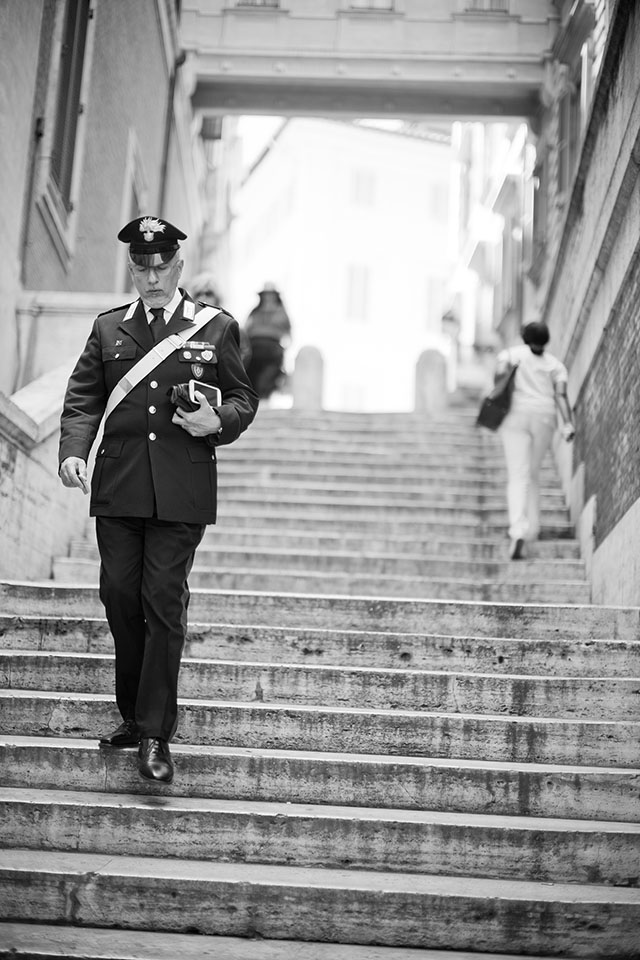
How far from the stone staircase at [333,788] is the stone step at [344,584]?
3.37ft

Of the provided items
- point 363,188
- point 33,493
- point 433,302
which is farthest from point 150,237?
point 363,188

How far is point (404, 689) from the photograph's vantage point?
5230 millimetres

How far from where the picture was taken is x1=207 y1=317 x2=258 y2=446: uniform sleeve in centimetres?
466

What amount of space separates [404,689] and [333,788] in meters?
0.74

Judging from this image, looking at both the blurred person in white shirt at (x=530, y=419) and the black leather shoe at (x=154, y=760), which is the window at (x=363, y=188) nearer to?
the blurred person in white shirt at (x=530, y=419)

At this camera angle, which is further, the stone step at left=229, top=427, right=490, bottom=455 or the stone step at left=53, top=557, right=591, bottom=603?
the stone step at left=229, top=427, right=490, bottom=455

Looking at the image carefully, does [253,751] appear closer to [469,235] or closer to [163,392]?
[163,392]

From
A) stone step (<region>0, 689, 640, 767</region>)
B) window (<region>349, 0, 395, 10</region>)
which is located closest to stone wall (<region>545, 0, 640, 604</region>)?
stone step (<region>0, 689, 640, 767</region>)

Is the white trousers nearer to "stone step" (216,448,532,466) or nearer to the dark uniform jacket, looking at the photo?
"stone step" (216,448,532,466)

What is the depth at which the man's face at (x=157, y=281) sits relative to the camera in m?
4.76

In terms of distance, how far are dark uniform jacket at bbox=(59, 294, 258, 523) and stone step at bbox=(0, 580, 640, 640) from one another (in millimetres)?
1628

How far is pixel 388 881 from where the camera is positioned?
13.5 feet

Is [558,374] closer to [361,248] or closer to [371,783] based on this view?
[371,783]

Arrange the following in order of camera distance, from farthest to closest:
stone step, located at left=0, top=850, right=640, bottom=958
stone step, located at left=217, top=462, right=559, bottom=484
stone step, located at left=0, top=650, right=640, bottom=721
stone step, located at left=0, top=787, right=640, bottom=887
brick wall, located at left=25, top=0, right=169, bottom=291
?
1. brick wall, located at left=25, top=0, right=169, bottom=291
2. stone step, located at left=217, top=462, right=559, bottom=484
3. stone step, located at left=0, top=650, right=640, bottom=721
4. stone step, located at left=0, top=787, right=640, bottom=887
5. stone step, located at left=0, top=850, right=640, bottom=958
